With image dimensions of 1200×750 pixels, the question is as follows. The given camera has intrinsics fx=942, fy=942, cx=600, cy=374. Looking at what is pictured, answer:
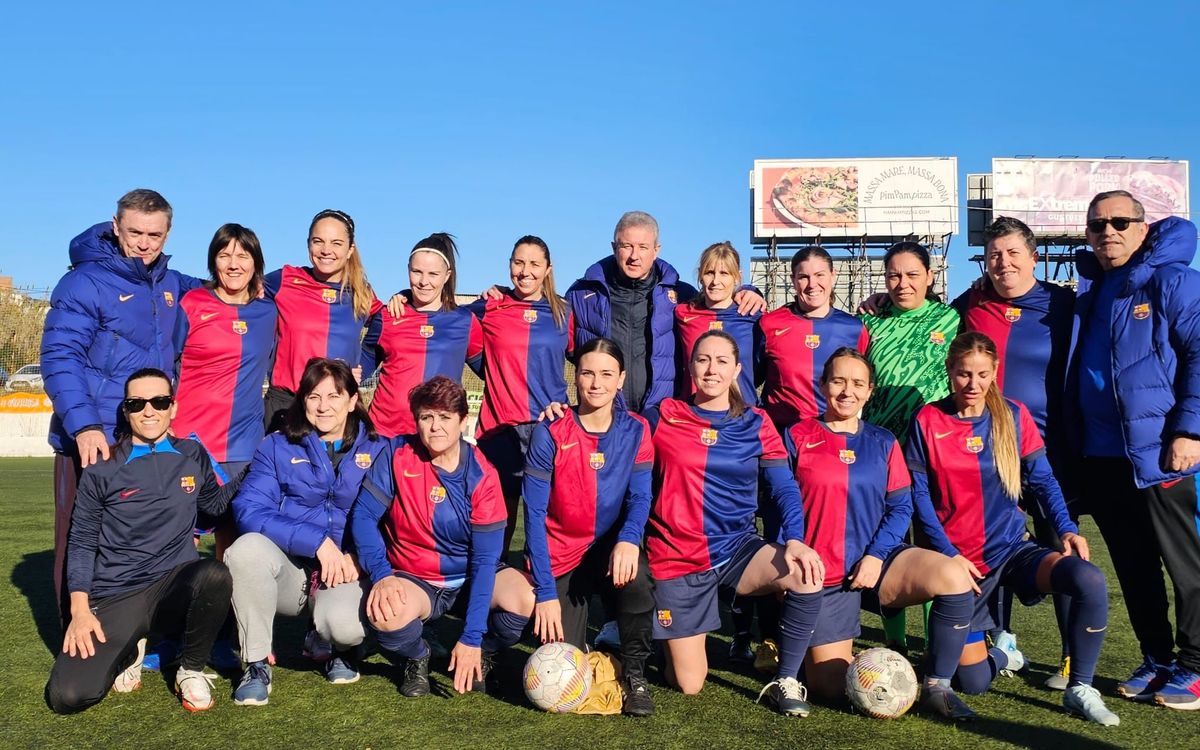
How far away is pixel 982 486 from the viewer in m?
4.11

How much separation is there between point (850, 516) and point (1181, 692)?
1523mm

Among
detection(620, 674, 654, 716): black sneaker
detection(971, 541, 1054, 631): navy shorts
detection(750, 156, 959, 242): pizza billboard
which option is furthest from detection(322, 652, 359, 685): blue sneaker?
detection(750, 156, 959, 242): pizza billboard

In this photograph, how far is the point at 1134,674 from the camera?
420 cm

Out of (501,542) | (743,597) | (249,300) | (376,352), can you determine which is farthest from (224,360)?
(743,597)

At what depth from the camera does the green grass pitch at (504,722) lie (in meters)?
3.42

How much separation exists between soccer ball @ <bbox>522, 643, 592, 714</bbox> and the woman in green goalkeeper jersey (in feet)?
6.56

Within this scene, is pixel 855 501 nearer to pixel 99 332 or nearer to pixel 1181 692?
pixel 1181 692

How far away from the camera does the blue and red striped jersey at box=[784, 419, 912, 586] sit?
4074mm

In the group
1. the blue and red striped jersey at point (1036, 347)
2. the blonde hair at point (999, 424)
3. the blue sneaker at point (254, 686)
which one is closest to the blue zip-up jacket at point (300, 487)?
the blue sneaker at point (254, 686)

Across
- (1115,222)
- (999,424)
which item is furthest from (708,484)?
(1115,222)

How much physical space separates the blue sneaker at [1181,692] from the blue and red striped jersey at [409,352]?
351cm

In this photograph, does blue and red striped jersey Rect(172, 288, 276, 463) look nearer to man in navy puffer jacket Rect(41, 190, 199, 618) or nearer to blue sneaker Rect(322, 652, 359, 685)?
man in navy puffer jacket Rect(41, 190, 199, 618)

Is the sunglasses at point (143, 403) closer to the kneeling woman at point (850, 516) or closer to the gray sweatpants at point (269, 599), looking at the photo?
the gray sweatpants at point (269, 599)

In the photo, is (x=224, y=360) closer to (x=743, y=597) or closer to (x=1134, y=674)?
(x=743, y=597)
